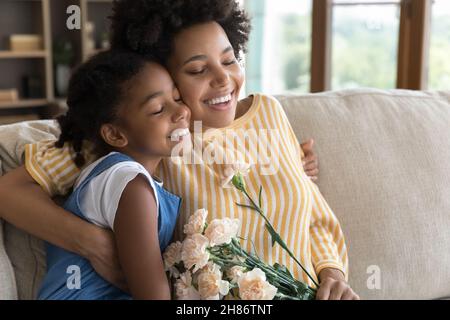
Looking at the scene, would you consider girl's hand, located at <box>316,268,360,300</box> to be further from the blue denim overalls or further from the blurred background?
the blurred background

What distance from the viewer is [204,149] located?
145 centimetres

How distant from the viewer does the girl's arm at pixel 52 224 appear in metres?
1.23

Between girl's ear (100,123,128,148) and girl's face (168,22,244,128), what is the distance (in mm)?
152

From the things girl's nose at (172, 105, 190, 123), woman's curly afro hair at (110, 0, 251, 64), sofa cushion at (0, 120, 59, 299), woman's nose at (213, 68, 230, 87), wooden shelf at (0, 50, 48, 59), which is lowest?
sofa cushion at (0, 120, 59, 299)

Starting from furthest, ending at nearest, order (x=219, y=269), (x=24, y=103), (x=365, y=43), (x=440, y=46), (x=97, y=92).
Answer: (x=24, y=103) < (x=365, y=43) < (x=440, y=46) < (x=97, y=92) < (x=219, y=269)

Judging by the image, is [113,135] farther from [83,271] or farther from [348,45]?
[348,45]

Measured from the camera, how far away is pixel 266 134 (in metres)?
1.51

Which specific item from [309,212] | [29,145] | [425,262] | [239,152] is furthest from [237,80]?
[425,262]

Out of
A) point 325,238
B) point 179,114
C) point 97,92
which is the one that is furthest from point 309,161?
point 97,92

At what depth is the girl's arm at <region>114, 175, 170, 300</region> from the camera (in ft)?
3.84

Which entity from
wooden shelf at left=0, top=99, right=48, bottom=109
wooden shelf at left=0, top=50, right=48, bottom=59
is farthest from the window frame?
wooden shelf at left=0, top=99, right=48, bottom=109

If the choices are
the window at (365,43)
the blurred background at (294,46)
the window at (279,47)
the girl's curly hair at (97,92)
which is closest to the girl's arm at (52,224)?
the girl's curly hair at (97,92)

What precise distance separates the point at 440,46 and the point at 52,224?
2.84 m

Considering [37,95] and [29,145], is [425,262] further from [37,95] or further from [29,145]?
[37,95]
